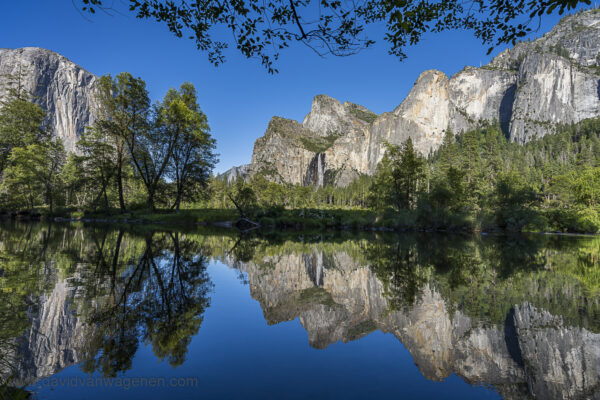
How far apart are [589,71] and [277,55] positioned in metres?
202

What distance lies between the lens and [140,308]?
16.2 ft

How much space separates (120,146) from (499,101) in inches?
7678

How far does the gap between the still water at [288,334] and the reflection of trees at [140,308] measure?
26 millimetres

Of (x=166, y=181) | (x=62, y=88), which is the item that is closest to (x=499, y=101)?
(x=166, y=181)

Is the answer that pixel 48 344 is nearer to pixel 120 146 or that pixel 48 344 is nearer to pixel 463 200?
pixel 120 146

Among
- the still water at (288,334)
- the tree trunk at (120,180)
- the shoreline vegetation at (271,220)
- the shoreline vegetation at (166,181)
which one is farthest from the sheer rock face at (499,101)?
the still water at (288,334)

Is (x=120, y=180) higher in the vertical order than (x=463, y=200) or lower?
lower

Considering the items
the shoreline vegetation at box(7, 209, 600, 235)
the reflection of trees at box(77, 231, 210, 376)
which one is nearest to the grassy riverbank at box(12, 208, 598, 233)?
→ the shoreline vegetation at box(7, 209, 600, 235)

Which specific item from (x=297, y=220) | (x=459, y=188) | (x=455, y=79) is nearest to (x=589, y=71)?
(x=455, y=79)

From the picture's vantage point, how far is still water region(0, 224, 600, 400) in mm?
3186

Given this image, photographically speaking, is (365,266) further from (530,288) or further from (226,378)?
(226,378)

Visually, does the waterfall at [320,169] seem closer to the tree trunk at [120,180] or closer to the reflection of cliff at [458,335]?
the tree trunk at [120,180]

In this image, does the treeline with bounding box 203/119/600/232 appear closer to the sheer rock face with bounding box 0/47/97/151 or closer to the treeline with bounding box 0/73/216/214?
the treeline with bounding box 0/73/216/214

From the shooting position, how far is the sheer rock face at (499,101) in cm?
14112
